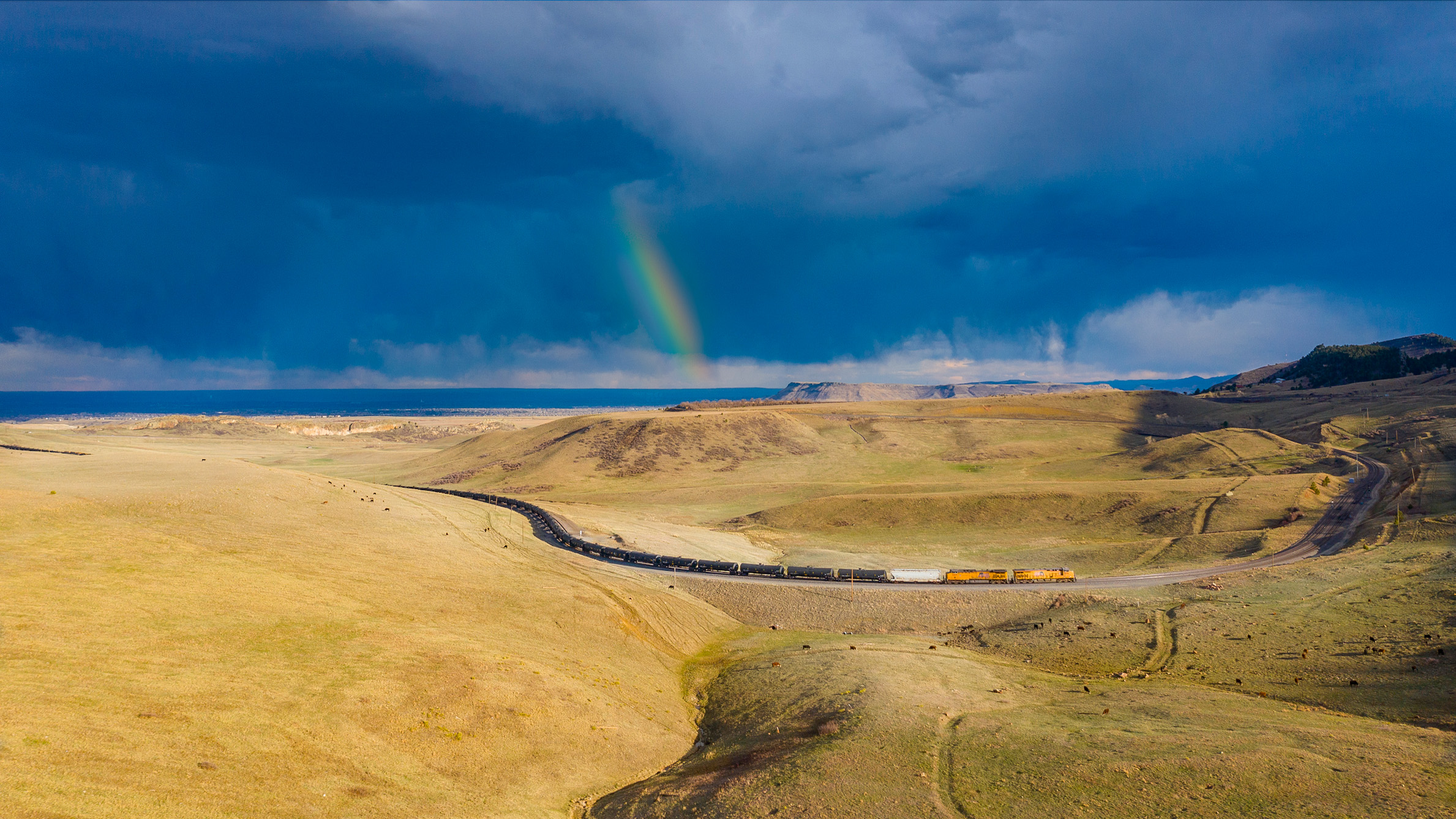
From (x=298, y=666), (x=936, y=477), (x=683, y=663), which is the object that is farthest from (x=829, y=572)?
(x=936, y=477)

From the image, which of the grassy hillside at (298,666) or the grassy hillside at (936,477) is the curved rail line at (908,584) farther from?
the grassy hillside at (298,666)

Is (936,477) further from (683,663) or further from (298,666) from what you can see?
(298,666)

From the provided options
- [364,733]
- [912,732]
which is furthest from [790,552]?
[364,733]

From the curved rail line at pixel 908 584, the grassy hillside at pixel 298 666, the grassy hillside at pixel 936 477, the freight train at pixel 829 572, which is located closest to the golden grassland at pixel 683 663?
the grassy hillside at pixel 298 666

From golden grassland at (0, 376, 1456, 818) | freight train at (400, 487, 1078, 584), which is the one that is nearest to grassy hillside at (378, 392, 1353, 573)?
golden grassland at (0, 376, 1456, 818)

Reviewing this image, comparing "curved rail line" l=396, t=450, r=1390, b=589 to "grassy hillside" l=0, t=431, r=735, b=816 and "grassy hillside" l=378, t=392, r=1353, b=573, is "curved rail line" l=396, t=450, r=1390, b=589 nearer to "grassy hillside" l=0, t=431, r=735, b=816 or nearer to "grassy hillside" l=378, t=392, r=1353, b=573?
"grassy hillside" l=378, t=392, r=1353, b=573

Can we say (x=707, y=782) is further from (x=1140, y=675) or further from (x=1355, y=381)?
(x=1355, y=381)

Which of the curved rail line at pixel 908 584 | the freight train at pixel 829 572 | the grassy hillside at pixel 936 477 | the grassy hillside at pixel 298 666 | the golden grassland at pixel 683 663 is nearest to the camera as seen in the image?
the grassy hillside at pixel 298 666
